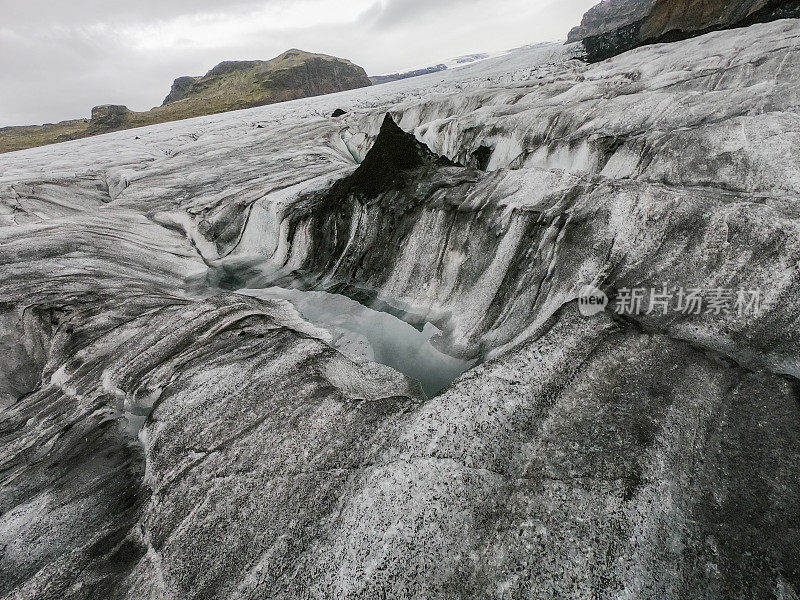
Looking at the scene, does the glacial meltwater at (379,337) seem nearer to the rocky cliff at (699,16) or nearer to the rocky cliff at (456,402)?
the rocky cliff at (456,402)

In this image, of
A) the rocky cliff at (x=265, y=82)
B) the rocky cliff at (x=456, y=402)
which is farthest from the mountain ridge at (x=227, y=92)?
the rocky cliff at (x=456, y=402)

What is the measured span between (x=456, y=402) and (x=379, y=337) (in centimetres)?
463

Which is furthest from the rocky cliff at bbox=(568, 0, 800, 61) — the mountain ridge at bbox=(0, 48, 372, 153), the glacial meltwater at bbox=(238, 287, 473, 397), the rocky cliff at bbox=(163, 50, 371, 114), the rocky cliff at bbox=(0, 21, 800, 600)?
the rocky cliff at bbox=(163, 50, 371, 114)

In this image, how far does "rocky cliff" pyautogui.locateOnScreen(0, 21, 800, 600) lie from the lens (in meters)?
3.33

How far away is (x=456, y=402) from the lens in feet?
14.7

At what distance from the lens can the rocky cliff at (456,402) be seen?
3334 millimetres

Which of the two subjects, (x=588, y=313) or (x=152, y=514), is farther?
(x=588, y=313)

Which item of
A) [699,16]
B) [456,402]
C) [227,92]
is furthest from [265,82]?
[456,402]

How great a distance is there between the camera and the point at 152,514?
4484 mm

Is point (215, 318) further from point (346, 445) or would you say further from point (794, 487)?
point (794, 487)

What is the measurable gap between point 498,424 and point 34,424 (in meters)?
7.80

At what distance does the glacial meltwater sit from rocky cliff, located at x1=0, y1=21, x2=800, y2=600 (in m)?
0.44

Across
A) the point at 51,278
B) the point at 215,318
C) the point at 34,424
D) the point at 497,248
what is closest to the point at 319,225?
the point at 215,318

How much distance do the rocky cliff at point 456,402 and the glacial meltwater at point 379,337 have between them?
0.44 metres
